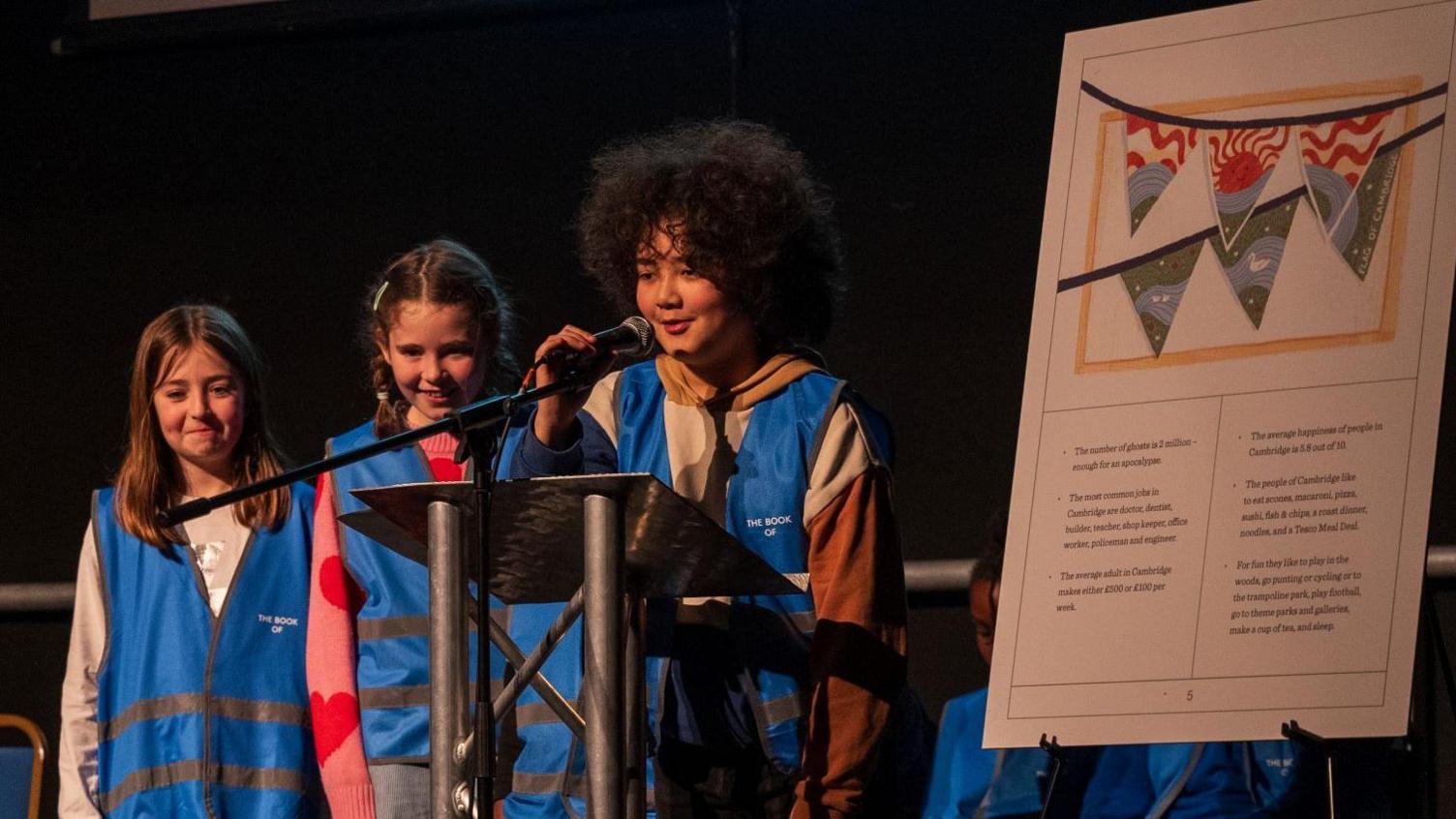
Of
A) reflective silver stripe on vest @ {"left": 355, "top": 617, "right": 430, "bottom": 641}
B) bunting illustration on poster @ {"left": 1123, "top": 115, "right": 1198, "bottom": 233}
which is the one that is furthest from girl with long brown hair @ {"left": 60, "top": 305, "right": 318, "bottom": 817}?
bunting illustration on poster @ {"left": 1123, "top": 115, "right": 1198, "bottom": 233}

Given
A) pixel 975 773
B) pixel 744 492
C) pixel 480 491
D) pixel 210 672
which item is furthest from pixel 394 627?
pixel 975 773

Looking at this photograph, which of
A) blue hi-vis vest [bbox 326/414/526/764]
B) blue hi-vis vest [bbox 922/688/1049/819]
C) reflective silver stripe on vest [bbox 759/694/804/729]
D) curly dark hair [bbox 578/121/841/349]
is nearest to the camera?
reflective silver stripe on vest [bbox 759/694/804/729]

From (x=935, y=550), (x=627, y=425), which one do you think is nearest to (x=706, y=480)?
(x=627, y=425)

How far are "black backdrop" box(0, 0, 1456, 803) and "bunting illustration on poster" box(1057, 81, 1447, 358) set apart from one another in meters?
1.20

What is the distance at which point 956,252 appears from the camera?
12.5 ft

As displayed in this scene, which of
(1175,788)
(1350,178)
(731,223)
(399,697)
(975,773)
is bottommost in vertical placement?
(975,773)

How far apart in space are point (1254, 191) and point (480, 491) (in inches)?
48.8

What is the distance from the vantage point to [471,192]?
4.15 m

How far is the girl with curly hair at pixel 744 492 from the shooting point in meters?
2.23

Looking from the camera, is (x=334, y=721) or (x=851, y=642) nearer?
(x=851, y=642)

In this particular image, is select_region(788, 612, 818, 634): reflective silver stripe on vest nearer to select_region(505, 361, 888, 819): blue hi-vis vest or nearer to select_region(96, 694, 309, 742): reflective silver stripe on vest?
select_region(505, 361, 888, 819): blue hi-vis vest

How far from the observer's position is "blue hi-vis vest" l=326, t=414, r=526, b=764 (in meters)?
2.79

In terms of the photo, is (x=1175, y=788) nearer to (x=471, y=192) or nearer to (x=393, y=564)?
(x=393, y=564)

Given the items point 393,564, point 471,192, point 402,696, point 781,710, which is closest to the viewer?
point 781,710
